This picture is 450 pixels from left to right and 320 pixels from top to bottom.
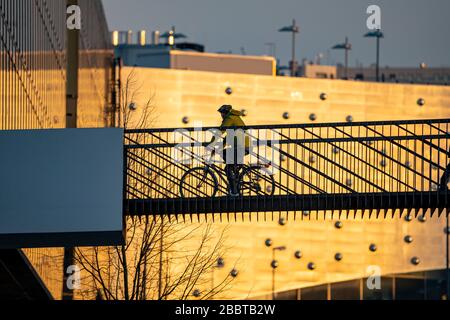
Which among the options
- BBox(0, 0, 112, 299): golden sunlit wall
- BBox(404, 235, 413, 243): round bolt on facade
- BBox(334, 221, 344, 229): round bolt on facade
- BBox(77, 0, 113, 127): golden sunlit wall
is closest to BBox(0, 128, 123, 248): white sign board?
BBox(0, 0, 112, 299): golden sunlit wall

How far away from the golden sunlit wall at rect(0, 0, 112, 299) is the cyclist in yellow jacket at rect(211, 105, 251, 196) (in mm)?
4472

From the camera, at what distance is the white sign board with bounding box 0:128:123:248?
94.0ft

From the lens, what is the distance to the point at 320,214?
87250 millimetres

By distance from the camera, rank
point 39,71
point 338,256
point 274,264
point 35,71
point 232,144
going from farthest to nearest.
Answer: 1. point 338,256
2. point 274,264
3. point 39,71
4. point 35,71
5. point 232,144

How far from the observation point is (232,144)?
1340 inches

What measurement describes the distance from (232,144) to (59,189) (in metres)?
5.97

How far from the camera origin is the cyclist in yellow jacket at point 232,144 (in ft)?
110

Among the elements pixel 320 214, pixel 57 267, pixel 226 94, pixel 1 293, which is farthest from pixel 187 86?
pixel 1 293

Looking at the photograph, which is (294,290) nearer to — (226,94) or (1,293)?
(226,94)

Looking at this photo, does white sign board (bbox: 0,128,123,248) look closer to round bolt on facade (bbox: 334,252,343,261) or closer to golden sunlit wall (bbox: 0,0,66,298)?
golden sunlit wall (bbox: 0,0,66,298)

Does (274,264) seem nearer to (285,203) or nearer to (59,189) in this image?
(285,203)

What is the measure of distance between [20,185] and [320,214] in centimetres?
5902

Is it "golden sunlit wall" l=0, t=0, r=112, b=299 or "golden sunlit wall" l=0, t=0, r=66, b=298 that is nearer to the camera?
"golden sunlit wall" l=0, t=0, r=66, b=298

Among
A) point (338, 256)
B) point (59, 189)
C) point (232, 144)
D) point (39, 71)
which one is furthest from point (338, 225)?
point (59, 189)
